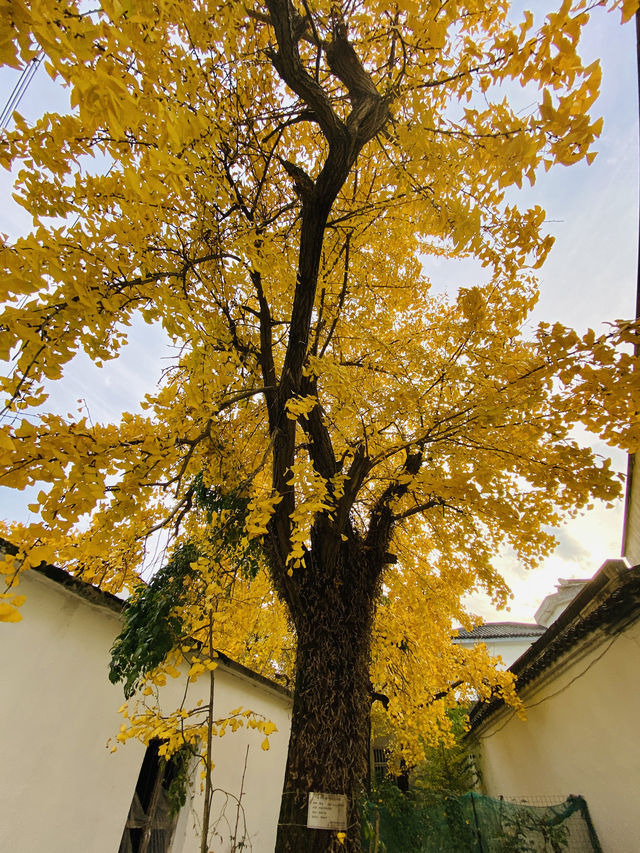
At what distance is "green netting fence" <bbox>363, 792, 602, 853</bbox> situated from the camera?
16.4ft

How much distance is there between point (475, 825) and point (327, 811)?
16.6 feet

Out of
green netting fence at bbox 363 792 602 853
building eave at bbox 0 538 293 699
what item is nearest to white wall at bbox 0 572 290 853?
building eave at bbox 0 538 293 699

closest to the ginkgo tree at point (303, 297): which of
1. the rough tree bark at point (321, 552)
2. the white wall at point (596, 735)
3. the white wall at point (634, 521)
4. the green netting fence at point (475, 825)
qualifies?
the rough tree bark at point (321, 552)

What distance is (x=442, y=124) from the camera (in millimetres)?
2645

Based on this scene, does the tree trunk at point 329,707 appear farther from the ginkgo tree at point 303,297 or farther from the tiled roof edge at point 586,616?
the tiled roof edge at point 586,616

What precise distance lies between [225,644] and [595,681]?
4.67 meters

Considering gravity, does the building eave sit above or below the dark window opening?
above

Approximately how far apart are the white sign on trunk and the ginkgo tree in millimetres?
71

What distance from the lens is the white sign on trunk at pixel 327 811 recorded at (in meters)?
2.59

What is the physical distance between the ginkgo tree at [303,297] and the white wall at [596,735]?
135 centimetres

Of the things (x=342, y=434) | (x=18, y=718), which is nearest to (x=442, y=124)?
(x=342, y=434)

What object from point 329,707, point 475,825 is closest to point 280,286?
point 329,707

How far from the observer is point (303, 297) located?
127 inches

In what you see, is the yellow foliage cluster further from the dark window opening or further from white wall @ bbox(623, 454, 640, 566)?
white wall @ bbox(623, 454, 640, 566)
